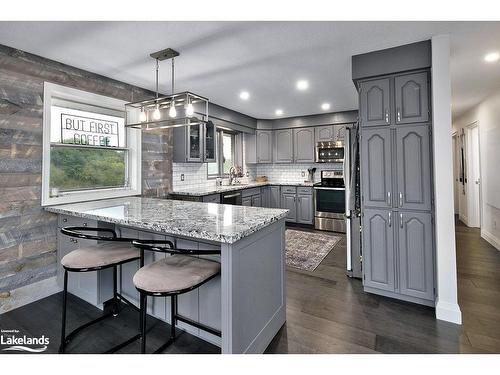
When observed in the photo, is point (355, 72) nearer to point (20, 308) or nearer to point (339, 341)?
point (339, 341)

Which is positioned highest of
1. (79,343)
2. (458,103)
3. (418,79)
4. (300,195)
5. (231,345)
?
(458,103)

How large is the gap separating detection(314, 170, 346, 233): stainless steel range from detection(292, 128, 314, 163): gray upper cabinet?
68 centimetres

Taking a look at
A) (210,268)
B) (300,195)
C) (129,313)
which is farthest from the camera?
(300,195)

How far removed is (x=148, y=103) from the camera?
249 centimetres

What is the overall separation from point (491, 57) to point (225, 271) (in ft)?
11.1

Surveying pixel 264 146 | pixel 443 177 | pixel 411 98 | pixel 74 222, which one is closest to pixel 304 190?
pixel 264 146

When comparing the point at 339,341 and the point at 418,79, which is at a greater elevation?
the point at 418,79

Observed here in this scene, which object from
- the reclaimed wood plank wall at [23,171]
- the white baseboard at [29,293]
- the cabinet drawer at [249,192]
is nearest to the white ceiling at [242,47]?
the reclaimed wood plank wall at [23,171]

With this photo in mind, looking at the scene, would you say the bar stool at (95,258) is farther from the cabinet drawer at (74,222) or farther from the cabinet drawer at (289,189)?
the cabinet drawer at (289,189)

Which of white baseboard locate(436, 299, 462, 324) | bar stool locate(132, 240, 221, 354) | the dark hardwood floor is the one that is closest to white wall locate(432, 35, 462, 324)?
white baseboard locate(436, 299, 462, 324)
